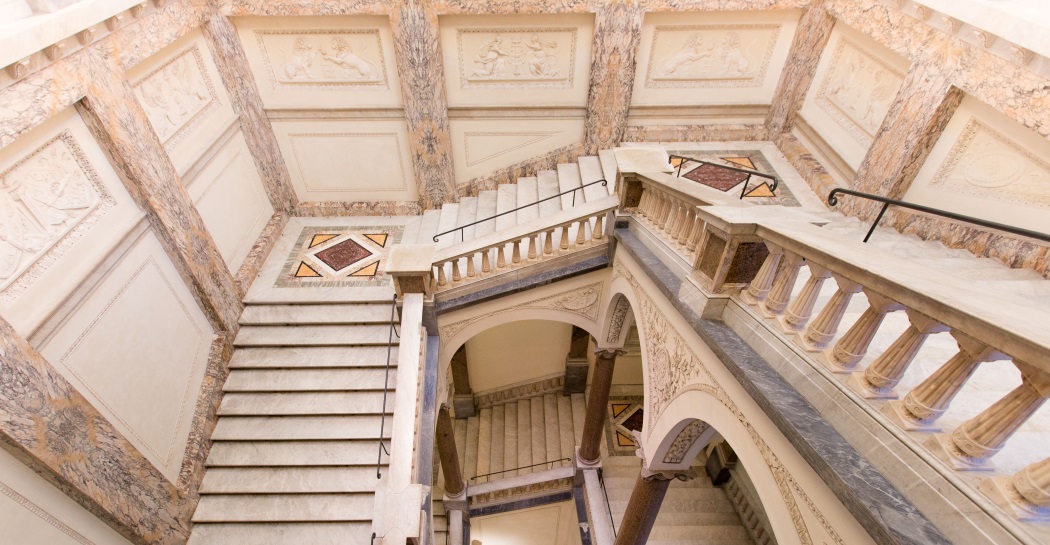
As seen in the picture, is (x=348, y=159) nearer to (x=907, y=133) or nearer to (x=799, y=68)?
(x=799, y=68)

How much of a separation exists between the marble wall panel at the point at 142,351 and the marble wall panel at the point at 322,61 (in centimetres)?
306

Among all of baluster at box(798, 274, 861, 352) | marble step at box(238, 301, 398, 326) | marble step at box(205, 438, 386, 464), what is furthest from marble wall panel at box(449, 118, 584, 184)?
baluster at box(798, 274, 861, 352)

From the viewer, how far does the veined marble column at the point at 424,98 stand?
627cm

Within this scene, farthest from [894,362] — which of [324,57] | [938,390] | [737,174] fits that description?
[324,57]

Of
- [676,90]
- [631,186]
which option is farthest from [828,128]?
[631,186]

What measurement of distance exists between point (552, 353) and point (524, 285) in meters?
4.20

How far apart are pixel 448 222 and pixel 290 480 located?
4.02 meters

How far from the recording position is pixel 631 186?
5047 millimetres

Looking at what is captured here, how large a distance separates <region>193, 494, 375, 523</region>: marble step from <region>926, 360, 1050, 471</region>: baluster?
5102 millimetres

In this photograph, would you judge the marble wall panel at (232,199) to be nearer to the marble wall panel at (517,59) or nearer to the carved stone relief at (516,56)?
the marble wall panel at (517,59)

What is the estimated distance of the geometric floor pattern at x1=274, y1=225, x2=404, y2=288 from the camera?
6758 mm

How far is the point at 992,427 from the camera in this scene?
1.56 metres

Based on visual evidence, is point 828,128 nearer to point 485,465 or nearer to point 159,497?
point 485,465

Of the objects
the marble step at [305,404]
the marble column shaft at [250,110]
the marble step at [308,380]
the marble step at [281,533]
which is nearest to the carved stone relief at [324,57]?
the marble column shaft at [250,110]
